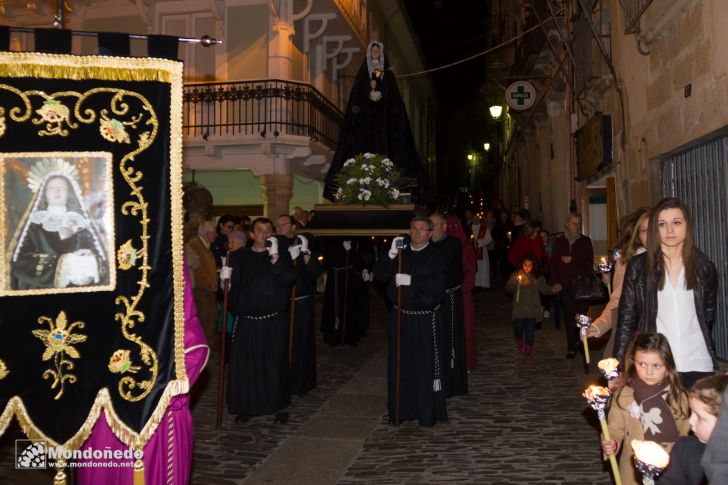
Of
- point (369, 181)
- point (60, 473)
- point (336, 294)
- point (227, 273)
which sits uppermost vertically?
point (369, 181)

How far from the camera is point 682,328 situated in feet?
13.5

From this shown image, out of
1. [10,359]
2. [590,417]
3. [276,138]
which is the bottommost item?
[590,417]

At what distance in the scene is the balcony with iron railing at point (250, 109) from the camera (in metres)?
16.8

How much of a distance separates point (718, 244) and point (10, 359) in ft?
22.9

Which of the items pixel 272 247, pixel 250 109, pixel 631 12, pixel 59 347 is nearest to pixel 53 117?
pixel 59 347

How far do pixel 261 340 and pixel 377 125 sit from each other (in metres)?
3.33

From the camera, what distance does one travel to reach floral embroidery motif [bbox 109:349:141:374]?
3447 millimetres

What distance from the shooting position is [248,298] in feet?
22.2

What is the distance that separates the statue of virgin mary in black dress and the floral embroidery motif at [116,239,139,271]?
5.00 metres

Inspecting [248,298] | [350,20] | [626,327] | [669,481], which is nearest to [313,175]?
[350,20]

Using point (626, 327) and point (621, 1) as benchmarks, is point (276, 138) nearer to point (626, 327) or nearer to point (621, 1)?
point (621, 1)

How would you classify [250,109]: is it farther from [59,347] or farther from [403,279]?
[59,347]

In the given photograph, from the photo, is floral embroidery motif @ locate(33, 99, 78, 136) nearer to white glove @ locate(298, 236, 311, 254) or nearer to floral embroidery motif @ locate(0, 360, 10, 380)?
floral embroidery motif @ locate(0, 360, 10, 380)

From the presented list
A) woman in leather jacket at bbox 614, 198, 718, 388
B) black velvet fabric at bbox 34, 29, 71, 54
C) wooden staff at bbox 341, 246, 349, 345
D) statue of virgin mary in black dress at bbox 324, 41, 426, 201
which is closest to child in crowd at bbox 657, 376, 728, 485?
woman in leather jacket at bbox 614, 198, 718, 388
